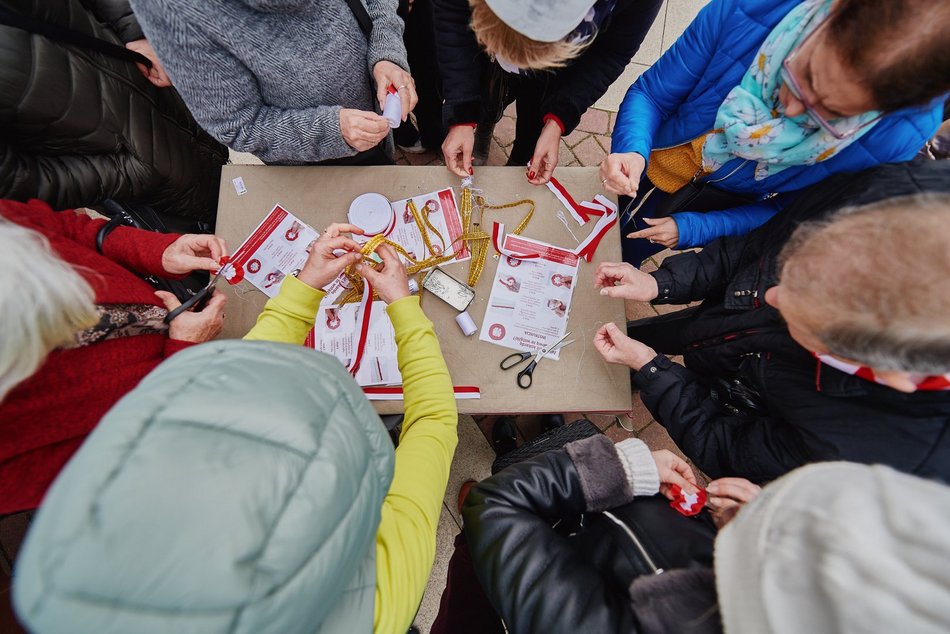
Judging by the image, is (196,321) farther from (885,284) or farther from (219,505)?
(885,284)

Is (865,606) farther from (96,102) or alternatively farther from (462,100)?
(96,102)

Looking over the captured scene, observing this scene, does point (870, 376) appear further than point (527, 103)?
No

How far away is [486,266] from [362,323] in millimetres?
556

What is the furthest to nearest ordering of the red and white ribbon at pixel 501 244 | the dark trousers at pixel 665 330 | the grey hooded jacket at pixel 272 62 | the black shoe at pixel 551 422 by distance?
the black shoe at pixel 551 422, the dark trousers at pixel 665 330, the red and white ribbon at pixel 501 244, the grey hooded jacket at pixel 272 62

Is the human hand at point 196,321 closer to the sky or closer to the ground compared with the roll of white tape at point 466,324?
closer to the ground

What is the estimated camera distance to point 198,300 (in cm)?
147

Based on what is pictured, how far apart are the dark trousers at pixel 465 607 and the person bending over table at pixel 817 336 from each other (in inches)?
35.4

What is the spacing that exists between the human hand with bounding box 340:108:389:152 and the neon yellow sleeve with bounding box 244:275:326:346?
0.65 metres

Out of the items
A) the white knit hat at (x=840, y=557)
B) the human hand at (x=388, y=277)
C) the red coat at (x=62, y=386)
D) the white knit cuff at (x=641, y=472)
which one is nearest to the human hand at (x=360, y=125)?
the human hand at (x=388, y=277)

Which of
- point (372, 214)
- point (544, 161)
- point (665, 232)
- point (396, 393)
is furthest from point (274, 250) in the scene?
point (665, 232)

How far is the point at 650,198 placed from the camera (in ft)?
7.04

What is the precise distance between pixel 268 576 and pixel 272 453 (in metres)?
0.17

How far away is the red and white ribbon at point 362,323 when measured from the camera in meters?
1.59

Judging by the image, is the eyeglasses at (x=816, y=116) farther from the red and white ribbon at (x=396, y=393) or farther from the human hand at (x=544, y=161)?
the red and white ribbon at (x=396, y=393)
